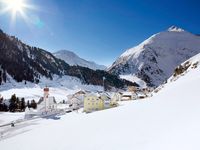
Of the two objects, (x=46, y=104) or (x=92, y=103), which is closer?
(x=92, y=103)

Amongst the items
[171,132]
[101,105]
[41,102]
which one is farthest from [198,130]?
[41,102]

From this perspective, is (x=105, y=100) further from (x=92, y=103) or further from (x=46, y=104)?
(x=46, y=104)

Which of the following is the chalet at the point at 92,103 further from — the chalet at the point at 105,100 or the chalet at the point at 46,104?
the chalet at the point at 46,104

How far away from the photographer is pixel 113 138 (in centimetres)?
2091

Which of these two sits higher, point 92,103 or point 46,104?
point 46,104

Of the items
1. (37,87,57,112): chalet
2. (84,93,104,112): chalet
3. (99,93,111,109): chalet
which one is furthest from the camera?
(37,87,57,112): chalet

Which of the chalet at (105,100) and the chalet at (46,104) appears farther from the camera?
the chalet at (46,104)

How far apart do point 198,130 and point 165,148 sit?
2.25 meters

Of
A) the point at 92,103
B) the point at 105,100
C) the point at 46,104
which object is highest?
the point at 105,100

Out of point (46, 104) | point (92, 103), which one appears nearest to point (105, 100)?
point (92, 103)

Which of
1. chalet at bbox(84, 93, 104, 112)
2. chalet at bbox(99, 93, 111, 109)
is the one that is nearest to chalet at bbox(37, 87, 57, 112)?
chalet at bbox(84, 93, 104, 112)

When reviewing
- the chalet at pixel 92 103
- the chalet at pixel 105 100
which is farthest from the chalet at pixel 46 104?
the chalet at pixel 105 100

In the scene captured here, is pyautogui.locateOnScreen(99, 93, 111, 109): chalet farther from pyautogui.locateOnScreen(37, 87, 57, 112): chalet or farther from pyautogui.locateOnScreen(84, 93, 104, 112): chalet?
pyautogui.locateOnScreen(37, 87, 57, 112): chalet

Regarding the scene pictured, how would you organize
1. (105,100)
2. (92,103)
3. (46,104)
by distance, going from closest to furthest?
(92,103), (46,104), (105,100)
